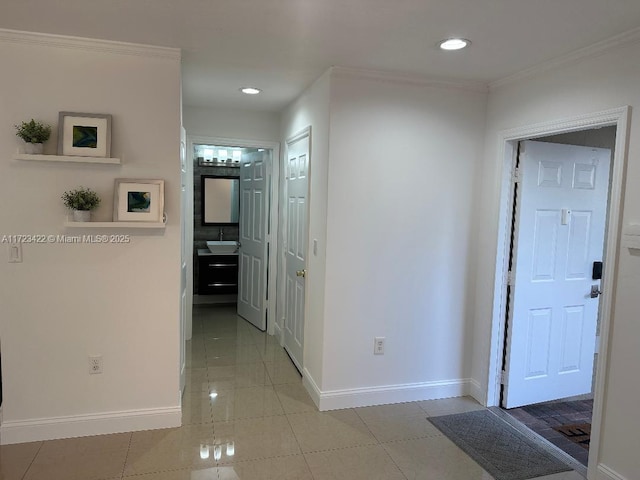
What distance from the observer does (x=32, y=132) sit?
8.55 ft

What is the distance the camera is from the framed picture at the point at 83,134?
2.70 meters

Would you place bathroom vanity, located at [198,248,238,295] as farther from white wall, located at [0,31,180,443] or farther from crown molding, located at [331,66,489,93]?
crown molding, located at [331,66,489,93]

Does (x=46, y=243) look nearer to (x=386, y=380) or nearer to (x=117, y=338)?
(x=117, y=338)

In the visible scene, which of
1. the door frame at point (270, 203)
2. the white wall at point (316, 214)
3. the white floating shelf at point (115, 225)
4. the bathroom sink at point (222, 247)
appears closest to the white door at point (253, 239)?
the door frame at point (270, 203)

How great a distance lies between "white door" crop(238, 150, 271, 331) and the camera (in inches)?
199

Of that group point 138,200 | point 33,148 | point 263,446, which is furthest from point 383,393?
point 33,148

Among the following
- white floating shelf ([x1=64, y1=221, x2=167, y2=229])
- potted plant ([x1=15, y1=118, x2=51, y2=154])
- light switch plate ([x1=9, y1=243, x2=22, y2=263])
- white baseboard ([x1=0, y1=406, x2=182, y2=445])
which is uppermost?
potted plant ([x1=15, y1=118, x2=51, y2=154])

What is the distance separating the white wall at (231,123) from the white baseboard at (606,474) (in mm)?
3747

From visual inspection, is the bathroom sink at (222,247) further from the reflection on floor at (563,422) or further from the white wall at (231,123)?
the reflection on floor at (563,422)

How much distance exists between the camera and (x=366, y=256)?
3.34 m

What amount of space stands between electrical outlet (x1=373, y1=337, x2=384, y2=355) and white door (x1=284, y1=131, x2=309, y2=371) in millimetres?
761

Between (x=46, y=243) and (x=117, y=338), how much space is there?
0.70 meters

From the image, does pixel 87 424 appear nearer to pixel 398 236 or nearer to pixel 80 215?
pixel 80 215

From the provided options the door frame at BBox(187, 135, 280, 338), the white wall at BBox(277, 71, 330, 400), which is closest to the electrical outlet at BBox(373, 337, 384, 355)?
the white wall at BBox(277, 71, 330, 400)
